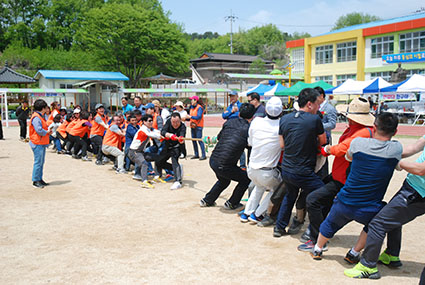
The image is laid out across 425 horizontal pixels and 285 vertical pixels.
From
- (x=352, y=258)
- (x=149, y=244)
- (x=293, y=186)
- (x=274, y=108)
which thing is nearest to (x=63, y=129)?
(x=149, y=244)

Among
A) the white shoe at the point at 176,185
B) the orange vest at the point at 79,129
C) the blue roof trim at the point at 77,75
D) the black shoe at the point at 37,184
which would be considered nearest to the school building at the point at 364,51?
the blue roof trim at the point at 77,75

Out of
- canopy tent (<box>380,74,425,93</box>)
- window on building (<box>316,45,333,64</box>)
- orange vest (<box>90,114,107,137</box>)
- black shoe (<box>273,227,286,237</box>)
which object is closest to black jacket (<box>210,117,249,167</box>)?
black shoe (<box>273,227,286,237</box>)

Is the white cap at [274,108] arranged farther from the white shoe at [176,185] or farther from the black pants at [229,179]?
the white shoe at [176,185]

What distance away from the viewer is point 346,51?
1667 inches

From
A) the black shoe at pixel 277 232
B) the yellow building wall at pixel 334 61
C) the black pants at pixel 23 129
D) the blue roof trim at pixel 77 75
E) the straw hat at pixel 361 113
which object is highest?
the yellow building wall at pixel 334 61

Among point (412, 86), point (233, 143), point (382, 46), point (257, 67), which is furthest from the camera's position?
point (257, 67)

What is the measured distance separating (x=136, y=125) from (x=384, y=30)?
117 feet

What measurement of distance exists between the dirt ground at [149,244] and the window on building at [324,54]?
39804 mm

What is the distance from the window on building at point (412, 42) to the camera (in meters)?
35.7

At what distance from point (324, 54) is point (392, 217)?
4408 centimetres

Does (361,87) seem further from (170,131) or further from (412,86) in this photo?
(170,131)

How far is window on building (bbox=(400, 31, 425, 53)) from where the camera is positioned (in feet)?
117

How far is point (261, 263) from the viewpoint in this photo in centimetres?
426

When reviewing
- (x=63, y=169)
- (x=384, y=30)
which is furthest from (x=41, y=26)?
(x=63, y=169)
